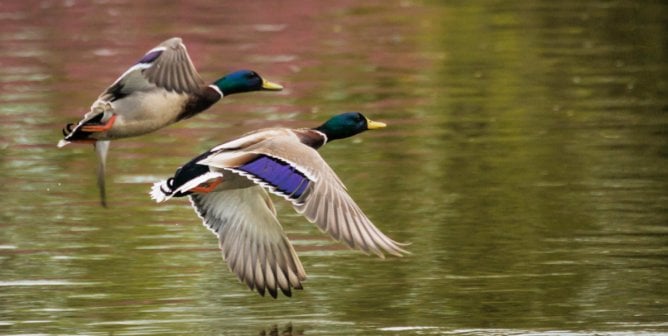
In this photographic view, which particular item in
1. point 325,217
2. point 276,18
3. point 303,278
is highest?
point 325,217

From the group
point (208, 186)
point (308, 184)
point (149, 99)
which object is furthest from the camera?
point (149, 99)

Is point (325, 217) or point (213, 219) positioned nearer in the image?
point (325, 217)

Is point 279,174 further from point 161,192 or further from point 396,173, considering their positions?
point 396,173

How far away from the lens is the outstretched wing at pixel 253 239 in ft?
37.8

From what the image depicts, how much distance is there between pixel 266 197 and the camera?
11.8 m

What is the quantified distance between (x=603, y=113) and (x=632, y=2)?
9996 millimetres

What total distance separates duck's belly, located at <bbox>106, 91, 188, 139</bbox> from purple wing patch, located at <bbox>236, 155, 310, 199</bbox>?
48.6 inches

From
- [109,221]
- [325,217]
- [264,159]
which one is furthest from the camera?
[109,221]

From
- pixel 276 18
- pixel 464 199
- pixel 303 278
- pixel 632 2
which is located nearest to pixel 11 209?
pixel 464 199

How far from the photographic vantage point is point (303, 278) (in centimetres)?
1146

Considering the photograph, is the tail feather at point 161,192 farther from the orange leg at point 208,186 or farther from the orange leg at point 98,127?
the orange leg at point 98,127

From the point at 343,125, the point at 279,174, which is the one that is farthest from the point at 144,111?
the point at 279,174

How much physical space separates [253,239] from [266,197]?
0.30m

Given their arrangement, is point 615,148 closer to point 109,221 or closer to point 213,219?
point 109,221
